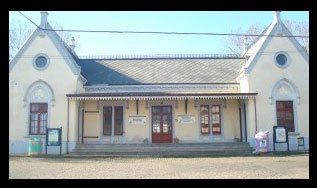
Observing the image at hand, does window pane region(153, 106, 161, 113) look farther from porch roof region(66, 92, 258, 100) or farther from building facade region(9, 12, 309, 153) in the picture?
porch roof region(66, 92, 258, 100)

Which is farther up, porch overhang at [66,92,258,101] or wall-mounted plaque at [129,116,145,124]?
porch overhang at [66,92,258,101]

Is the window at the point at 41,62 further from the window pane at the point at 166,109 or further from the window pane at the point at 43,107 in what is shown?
the window pane at the point at 166,109

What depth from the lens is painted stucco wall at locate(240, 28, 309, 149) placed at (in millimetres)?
17031

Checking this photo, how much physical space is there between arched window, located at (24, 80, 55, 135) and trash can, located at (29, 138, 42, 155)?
0.96m

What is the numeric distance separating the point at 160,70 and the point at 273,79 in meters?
7.53

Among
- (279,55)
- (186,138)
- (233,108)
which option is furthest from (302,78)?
(186,138)

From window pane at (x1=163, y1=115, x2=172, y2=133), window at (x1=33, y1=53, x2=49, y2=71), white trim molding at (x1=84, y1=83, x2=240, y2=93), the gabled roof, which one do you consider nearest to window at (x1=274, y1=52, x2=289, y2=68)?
white trim molding at (x1=84, y1=83, x2=240, y2=93)

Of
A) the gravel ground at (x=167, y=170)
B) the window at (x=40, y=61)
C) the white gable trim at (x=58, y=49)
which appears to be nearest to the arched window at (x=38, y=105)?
the window at (x=40, y=61)

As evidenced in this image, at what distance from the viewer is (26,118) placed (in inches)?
675

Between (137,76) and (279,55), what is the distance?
9095mm

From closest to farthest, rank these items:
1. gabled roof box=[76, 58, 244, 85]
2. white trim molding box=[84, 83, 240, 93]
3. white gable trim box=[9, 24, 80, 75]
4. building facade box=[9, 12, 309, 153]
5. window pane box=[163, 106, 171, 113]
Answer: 1. building facade box=[9, 12, 309, 153]
2. white gable trim box=[9, 24, 80, 75]
3. window pane box=[163, 106, 171, 113]
4. white trim molding box=[84, 83, 240, 93]
5. gabled roof box=[76, 58, 244, 85]

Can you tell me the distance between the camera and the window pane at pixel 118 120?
18.4m

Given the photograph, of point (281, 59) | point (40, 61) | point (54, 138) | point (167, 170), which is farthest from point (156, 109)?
point (281, 59)

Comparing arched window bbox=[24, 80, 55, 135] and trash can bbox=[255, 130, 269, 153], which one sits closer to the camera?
trash can bbox=[255, 130, 269, 153]
